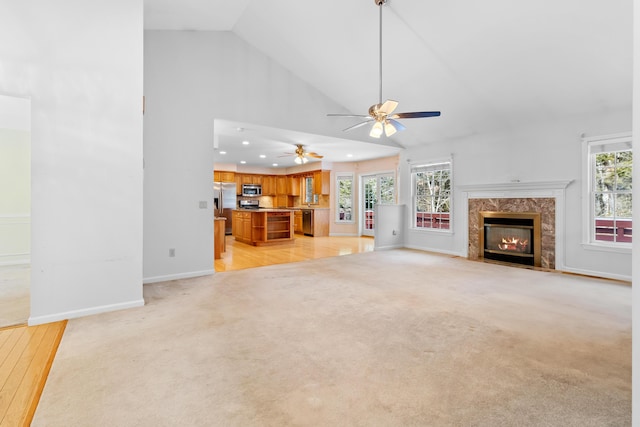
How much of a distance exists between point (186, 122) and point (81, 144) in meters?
1.73

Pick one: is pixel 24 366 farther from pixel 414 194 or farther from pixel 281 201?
pixel 281 201

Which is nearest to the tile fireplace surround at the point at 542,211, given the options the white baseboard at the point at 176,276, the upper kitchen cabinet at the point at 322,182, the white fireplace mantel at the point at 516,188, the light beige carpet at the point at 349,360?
the white fireplace mantel at the point at 516,188

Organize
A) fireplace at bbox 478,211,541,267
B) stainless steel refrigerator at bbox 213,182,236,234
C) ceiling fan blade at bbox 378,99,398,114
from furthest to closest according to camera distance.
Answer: stainless steel refrigerator at bbox 213,182,236,234 < fireplace at bbox 478,211,541,267 < ceiling fan blade at bbox 378,99,398,114

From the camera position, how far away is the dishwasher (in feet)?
34.5

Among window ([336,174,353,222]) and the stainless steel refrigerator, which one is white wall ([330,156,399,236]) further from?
the stainless steel refrigerator

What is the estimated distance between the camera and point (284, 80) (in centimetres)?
556

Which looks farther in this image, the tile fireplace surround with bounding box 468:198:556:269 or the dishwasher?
the dishwasher

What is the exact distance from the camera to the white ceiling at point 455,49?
3.46 metres

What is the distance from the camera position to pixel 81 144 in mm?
3072

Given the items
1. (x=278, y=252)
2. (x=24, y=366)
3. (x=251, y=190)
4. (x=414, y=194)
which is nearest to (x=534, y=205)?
(x=414, y=194)

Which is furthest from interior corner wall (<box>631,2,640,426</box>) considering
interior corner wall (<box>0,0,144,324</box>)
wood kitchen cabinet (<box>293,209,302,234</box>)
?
wood kitchen cabinet (<box>293,209,302,234</box>)

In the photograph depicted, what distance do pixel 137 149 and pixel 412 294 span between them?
11.8 feet

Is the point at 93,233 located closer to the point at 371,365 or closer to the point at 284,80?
the point at 371,365

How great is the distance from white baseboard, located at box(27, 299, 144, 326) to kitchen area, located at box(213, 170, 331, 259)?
117 inches
